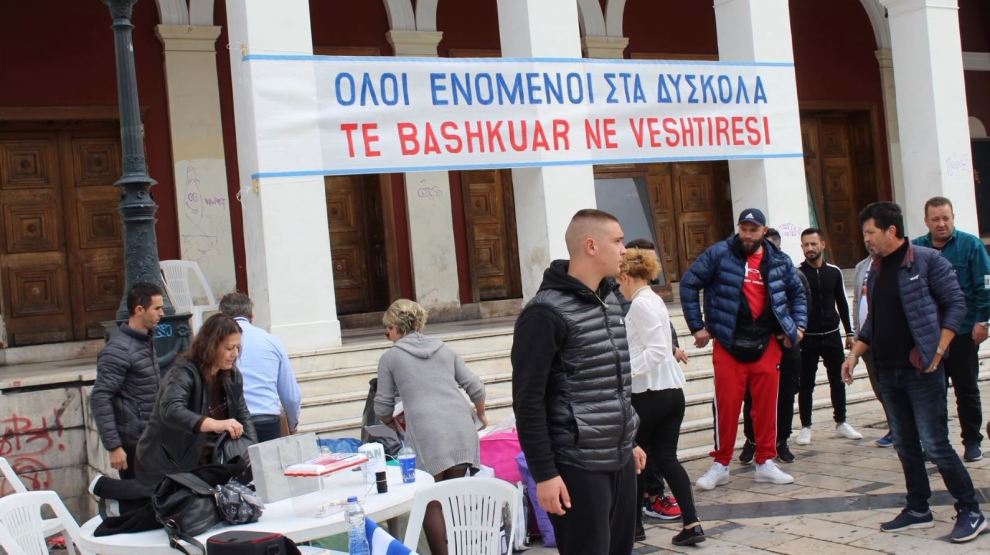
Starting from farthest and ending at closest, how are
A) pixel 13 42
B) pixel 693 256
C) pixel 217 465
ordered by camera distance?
pixel 693 256 → pixel 13 42 → pixel 217 465

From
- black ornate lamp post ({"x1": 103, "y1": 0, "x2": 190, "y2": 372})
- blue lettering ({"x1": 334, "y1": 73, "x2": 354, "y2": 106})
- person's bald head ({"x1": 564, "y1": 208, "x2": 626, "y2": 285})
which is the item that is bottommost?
person's bald head ({"x1": 564, "y1": 208, "x2": 626, "y2": 285})

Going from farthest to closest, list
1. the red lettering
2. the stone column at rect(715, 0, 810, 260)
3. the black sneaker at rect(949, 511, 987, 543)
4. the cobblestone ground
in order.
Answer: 1. the stone column at rect(715, 0, 810, 260)
2. the red lettering
3. the cobblestone ground
4. the black sneaker at rect(949, 511, 987, 543)

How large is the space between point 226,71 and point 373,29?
6.28 ft

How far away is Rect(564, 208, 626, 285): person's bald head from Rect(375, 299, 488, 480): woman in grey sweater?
76.7 inches

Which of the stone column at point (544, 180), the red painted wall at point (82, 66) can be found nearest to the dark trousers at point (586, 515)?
the stone column at point (544, 180)

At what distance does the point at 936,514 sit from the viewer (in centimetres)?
613

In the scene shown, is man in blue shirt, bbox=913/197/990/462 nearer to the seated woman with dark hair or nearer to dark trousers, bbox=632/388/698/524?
dark trousers, bbox=632/388/698/524

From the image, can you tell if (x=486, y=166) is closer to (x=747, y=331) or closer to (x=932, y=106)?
(x=747, y=331)

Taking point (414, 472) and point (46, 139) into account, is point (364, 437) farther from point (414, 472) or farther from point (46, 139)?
point (46, 139)

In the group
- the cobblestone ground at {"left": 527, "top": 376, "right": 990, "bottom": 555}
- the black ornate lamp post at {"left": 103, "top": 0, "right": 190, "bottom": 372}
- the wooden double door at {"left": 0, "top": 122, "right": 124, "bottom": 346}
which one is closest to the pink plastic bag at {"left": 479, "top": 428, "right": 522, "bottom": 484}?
the cobblestone ground at {"left": 527, "top": 376, "right": 990, "bottom": 555}

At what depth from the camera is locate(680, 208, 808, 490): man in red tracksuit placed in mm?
7238

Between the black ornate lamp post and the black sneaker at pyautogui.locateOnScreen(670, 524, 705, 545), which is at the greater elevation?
the black ornate lamp post

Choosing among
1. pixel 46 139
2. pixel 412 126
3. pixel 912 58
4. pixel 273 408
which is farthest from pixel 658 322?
pixel 46 139

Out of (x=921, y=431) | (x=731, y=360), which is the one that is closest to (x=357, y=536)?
(x=921, y=431)
